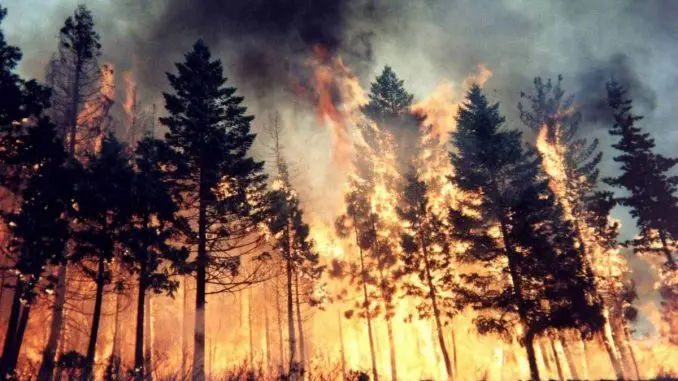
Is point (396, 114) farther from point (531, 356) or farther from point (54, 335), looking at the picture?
point (54, 335)

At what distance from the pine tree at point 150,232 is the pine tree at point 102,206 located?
1.34 feet

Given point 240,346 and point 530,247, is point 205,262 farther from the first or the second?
point 240,346

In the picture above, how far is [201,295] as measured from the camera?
1571cm

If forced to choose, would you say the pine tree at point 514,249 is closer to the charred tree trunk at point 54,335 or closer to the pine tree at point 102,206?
the pine tree at point 102,206

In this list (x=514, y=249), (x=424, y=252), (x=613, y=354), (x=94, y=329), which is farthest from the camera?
(x=424, y=252)

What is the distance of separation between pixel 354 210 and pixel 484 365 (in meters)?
17.7

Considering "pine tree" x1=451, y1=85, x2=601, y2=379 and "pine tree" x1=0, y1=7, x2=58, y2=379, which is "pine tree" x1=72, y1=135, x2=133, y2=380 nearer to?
"pine tree" x1=0, y1=7, x2=58, y2=379

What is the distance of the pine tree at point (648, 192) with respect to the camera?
23.7 metres

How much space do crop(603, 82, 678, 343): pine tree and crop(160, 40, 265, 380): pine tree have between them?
2369 centimetres

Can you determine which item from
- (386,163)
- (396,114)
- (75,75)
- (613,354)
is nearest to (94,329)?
(75,75)

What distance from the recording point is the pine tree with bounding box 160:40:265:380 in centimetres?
1678

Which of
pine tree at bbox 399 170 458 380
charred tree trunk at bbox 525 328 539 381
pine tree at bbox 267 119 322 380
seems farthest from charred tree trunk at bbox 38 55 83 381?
charred tree trunk at bbox 525 328 539 381

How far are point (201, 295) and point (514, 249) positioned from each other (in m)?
15.2

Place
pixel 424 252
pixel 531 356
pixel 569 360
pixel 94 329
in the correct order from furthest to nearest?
pixel 424 252 < pixel 569 360 < pixel 531 356 < pixel 94 329
